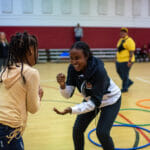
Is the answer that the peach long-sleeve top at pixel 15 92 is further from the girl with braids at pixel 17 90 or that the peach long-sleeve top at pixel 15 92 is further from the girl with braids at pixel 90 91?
the girl with braids at pixel 90 91

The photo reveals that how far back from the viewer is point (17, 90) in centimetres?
179

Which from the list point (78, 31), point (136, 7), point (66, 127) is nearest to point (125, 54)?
point (66, 127)

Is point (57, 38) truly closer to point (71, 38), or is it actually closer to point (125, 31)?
point (71, 38)

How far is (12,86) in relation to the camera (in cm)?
178

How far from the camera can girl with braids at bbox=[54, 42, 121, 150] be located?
2262 mm

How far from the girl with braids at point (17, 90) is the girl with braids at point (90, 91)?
37cm

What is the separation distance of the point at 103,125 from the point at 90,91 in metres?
0.39

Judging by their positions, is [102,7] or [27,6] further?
[102,7]

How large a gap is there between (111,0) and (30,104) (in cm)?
1752

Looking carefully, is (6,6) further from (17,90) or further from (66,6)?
(17,90)

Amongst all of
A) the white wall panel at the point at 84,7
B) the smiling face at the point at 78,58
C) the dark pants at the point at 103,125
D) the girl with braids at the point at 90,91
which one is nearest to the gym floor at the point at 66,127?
the dark pants at the point at 103,125

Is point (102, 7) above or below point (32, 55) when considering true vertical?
above

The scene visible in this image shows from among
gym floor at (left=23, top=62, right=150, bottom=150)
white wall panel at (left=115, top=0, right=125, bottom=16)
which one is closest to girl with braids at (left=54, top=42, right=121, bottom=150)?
gym floor at (left=23, top=62, right=150, bottom=150)

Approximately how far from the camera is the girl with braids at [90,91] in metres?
2.26
